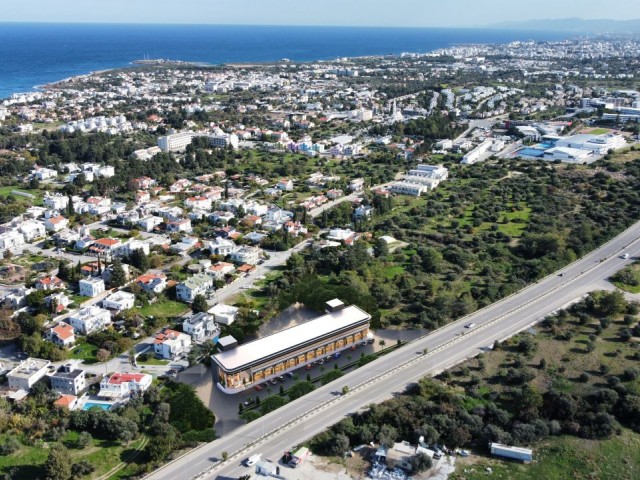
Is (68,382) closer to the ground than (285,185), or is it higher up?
closer to the ground

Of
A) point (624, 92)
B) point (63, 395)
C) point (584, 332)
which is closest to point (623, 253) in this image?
point (584, 332)

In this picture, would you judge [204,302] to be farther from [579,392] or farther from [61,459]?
[579,392]

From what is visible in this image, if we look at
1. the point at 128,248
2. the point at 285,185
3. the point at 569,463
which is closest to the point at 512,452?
the point at 569,463

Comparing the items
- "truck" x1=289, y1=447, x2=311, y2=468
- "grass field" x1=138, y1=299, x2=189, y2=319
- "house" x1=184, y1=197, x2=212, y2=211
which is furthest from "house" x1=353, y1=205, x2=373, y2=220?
"truck" x1=289, y1=447, x2=311, y2=468

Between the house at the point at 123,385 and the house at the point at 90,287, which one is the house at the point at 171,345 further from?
the house at the point at 90,287

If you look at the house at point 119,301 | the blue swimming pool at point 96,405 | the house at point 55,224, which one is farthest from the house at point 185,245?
the blue swimming pool at point 96,405

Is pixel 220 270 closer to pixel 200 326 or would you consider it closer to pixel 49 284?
pixel 200 326
